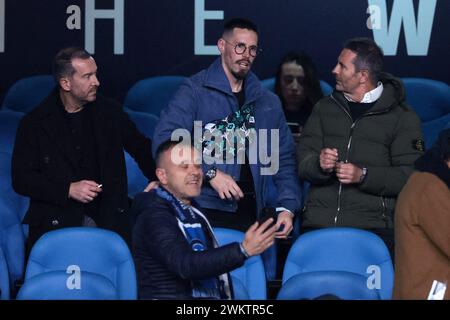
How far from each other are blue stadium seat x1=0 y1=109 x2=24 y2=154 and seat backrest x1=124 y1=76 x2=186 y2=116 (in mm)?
858

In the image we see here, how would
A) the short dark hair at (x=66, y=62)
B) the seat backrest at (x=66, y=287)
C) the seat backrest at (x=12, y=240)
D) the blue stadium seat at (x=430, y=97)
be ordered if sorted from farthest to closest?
the blue stadium seat at (x=430, y=97), the short dark hair at (x=66, y=62), the seat backrest at (x=12, y=240), the seat backrest at (x=66, y=287)

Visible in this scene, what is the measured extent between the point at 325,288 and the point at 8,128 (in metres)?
3.13

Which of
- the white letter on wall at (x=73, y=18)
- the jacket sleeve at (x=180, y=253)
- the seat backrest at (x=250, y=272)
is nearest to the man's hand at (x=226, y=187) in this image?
the seat backrest at (x=250, y=272)

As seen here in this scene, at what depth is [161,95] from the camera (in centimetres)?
844

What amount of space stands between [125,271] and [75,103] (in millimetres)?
1359

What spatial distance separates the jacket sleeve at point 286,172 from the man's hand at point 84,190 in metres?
0.98

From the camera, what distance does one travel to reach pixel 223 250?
5.00 metres

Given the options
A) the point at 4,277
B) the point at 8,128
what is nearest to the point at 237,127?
the point at 4,277

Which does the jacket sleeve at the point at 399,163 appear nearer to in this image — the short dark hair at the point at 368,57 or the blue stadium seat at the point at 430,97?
the short dark hair at the point at 368,57

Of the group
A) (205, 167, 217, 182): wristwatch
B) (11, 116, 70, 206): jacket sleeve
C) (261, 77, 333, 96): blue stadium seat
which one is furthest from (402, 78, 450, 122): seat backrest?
(11, 116, 70, 206): jacket sleeve

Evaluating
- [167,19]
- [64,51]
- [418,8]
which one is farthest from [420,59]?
[64,51]

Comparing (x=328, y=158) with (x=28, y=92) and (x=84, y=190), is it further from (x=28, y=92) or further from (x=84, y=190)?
(x=28, y=92)

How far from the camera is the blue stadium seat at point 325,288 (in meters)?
5.40

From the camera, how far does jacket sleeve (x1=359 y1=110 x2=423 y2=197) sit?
6.50m
